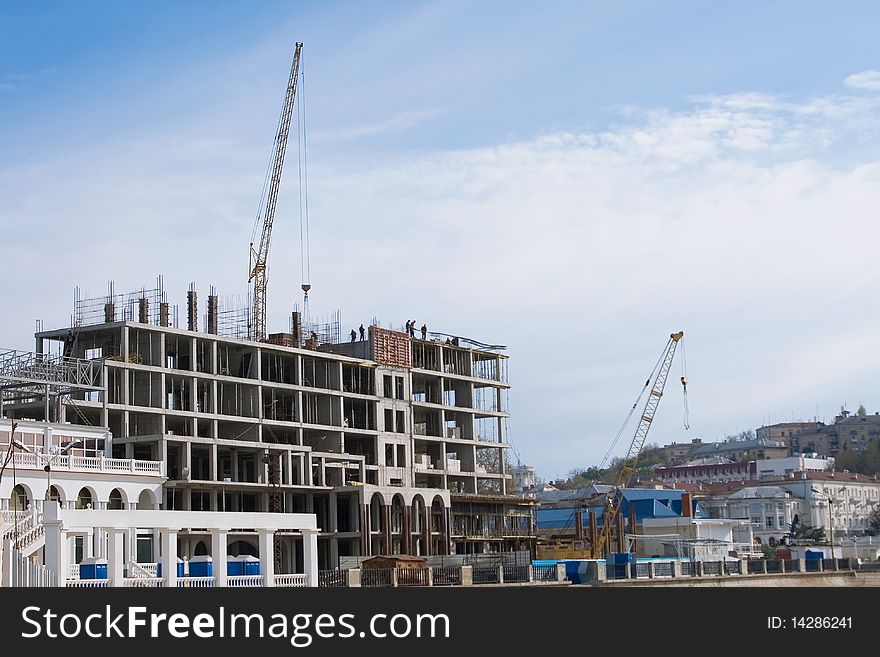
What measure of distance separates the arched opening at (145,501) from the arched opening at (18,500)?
8.59 metres

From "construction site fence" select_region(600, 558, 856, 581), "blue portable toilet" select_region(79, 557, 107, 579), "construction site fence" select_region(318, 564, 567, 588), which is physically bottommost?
"construction site fence" select_region(600, 558, 856, 581)

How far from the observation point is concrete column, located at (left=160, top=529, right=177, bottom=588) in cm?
6588

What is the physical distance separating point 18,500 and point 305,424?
4560 cm

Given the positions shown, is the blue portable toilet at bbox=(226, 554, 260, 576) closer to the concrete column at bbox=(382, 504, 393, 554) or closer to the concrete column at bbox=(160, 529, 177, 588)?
the concrete column at bbox=(160, 529, 177, 588)

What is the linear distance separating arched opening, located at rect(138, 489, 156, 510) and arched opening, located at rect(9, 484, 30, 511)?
859 cm

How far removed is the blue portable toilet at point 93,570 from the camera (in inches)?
2702

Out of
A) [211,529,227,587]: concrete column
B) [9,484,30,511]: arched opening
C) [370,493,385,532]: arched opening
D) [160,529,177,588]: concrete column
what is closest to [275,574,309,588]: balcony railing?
[211,529,227,587]: concrete column

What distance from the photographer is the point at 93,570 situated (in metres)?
69.1

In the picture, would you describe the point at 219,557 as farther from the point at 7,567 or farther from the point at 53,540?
the point at 7,567

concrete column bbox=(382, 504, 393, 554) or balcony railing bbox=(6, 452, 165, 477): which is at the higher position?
balcony railing bbox=(6, 452, 165, 477)
